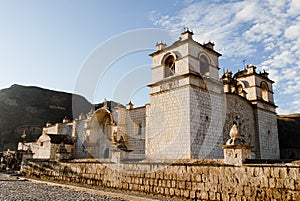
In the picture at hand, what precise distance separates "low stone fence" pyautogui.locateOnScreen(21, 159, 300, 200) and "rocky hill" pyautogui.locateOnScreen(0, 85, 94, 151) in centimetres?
3764

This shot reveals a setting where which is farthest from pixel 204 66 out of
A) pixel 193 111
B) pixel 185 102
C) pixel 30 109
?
pixel 30 109

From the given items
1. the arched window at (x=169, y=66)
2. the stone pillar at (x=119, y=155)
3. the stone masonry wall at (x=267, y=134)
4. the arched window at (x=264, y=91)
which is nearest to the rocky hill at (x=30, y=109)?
the arched window at (x=169, y=66)

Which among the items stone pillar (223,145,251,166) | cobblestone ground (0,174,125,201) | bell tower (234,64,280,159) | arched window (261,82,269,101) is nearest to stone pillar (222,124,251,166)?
stone pillar (223,145,251,166)

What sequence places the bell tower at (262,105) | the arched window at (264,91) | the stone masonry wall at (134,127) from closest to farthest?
the stone masonry wall at (134,127) < the bell tower at (262,105) < the arched window at (264,91)

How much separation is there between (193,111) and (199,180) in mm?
8240

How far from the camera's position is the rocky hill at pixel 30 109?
49.5m

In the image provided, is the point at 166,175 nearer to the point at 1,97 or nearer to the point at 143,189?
the point at 143,189

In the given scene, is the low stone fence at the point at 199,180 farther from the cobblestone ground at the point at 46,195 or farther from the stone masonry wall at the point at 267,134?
the stone masonry wall at the point at 267,134

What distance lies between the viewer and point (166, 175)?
24.8 feet

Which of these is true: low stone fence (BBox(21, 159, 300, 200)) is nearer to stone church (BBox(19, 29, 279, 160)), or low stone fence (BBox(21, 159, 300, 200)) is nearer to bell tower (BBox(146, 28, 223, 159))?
stone church (BBox(19, 29, 279, 160))

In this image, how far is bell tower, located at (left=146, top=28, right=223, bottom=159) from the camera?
14.5 metres

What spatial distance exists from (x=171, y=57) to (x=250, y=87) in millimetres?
9173

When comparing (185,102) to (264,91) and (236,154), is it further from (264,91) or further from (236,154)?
(264,91)

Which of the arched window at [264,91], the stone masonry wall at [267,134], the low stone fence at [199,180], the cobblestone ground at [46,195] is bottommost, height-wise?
the cobblestone ground at [46,195]
